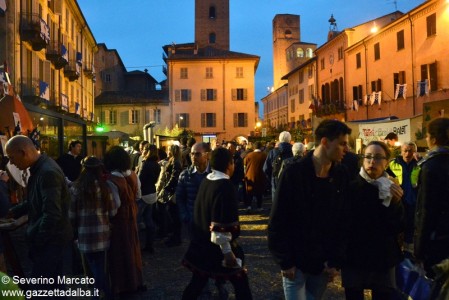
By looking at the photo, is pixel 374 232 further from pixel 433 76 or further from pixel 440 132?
pixel 433 76

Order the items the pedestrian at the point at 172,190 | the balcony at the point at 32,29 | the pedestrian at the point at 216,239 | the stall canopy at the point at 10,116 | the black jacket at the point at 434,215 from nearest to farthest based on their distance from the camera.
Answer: the black jacket at the point at 434,215
the pedestrian at the point at 216,239
the stall canopy at the point at 10,116
the pedestrian at the point at 172,190
the balcony at the point at 32,29

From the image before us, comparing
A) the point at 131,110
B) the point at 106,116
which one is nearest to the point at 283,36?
the point at 131,110

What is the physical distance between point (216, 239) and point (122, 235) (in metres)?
1.76

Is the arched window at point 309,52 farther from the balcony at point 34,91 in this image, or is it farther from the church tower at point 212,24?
the balcony at point 34,91

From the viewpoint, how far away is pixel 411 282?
361 cm

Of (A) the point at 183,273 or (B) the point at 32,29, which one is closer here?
(A) the point at 183,273

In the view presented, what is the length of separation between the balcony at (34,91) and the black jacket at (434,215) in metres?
23.2

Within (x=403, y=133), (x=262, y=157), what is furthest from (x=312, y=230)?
(x=403, y=133)

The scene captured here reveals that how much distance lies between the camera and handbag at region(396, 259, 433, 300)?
344cm

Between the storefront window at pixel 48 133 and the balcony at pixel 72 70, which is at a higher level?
the balcony at pixel 72 70

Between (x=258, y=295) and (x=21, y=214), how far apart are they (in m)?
2.79

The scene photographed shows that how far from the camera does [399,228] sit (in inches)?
127

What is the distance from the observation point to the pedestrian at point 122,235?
4902 mm

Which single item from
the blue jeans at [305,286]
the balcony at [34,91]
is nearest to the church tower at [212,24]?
the balcony at [34,91]
